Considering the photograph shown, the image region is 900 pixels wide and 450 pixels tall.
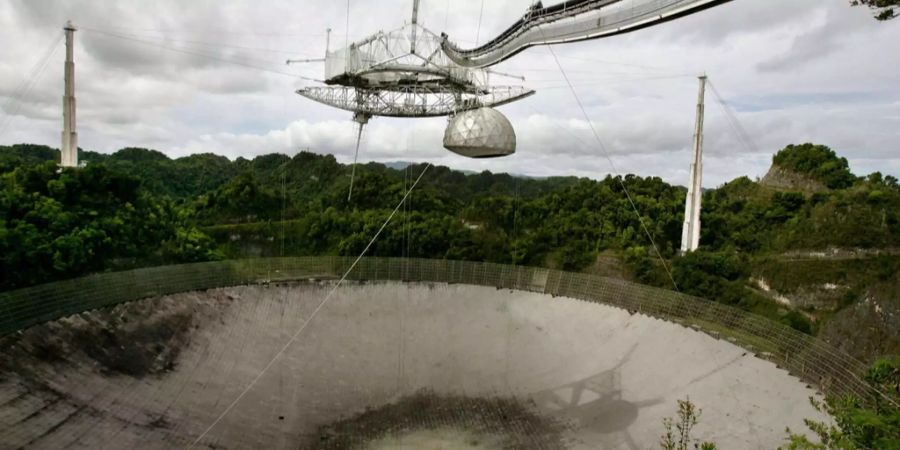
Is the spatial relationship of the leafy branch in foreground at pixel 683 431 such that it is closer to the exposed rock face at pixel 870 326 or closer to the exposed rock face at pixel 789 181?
the exposed rock face at pixel 870 326

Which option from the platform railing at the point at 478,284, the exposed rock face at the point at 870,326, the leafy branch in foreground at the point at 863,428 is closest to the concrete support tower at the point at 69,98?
the platform railing at the point at 478,284

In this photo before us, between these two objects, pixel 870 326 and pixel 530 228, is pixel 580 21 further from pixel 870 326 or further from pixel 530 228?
pixel 530 228

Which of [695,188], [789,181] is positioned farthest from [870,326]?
[789,181]

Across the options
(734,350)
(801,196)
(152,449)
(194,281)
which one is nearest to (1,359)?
(152,449)

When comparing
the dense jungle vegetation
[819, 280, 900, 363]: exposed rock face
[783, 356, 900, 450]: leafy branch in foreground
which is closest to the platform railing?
[783, 356, 900, 450]: leafy branch in foreground

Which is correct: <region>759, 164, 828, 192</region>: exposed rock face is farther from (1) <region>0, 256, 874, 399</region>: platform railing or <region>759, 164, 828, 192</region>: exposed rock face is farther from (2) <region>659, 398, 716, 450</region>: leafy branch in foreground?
(2) <region>659, 398, 716, 450</region>: leafy branch in foreground
